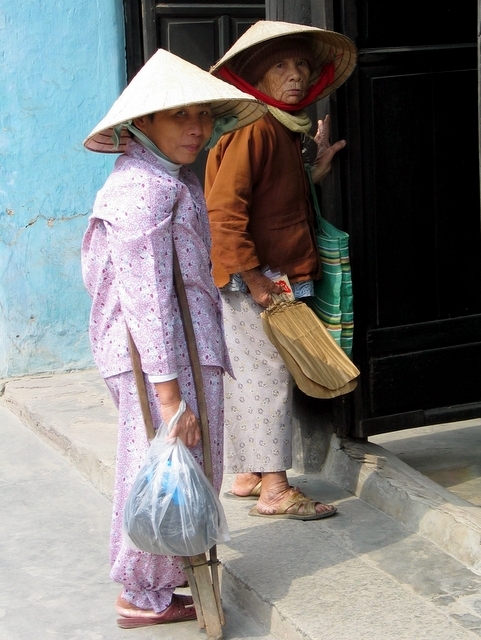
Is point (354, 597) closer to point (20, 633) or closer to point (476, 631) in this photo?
point (476, 631)

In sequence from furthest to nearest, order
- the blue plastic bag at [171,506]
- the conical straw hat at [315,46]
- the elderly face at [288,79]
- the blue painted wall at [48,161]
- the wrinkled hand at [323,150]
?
the blue painted wall at [48,161]
the wrinkled hand at [323,150]
the elderly face at [288,79]
the conical straw hat at [315,46]
the blue plastic bag at [171,506]

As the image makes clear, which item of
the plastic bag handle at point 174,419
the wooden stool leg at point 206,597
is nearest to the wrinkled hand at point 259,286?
the plastic bag handle at point 174,419

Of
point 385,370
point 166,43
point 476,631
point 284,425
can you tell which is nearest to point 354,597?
point 476,631

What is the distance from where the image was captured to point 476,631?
297 cm

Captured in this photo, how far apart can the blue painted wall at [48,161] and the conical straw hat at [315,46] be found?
7.71ft

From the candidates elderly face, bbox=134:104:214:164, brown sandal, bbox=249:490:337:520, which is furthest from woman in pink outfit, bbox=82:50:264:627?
brown sandal, bbox=249:490:337:520

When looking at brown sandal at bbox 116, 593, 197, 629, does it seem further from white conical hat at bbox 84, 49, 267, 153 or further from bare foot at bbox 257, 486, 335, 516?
white conical hat at bbox 84, 49, 267, 153

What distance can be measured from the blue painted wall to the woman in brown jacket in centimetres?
235

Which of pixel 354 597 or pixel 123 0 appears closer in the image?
pixel 354 597

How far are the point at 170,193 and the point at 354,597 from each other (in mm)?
1329

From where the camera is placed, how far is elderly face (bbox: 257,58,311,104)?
3.82 metres

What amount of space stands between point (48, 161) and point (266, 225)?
256cm

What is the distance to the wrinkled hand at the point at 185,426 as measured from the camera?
3.01m

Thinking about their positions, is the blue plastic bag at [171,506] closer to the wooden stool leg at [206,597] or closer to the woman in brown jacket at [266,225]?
the wooden stool leg at [206,597]
